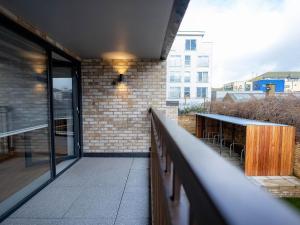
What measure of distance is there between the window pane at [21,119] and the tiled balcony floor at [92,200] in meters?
0.25

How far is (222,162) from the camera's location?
382 mm

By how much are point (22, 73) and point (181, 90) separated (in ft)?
66.9

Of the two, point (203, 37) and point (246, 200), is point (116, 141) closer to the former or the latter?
point (246, 200)

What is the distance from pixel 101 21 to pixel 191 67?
20.6 meters

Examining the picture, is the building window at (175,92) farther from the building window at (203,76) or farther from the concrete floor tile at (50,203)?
the concrete floor tile at (50,203)

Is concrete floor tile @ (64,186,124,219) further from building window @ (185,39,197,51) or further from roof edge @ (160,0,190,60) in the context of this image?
building window @ (185,39,197,51)

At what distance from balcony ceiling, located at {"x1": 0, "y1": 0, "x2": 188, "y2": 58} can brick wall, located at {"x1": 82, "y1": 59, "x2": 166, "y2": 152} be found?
86 cm

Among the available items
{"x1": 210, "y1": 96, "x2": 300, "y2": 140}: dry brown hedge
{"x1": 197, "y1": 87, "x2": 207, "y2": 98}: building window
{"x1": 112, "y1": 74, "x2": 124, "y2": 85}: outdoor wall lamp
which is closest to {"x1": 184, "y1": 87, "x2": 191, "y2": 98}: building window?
{"x1": 197, "y1": 87, "x2": 207, "y2": 98}: building window

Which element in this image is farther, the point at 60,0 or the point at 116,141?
the point at 116,141

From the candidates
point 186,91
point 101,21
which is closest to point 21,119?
point 101,21

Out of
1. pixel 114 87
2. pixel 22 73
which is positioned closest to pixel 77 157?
pixel 114 87

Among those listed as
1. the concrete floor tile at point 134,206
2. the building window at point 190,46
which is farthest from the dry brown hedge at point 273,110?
the building window at point 190,46

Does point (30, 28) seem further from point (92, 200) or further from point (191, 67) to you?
point (191, 67)

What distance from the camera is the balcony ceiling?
2.15m
